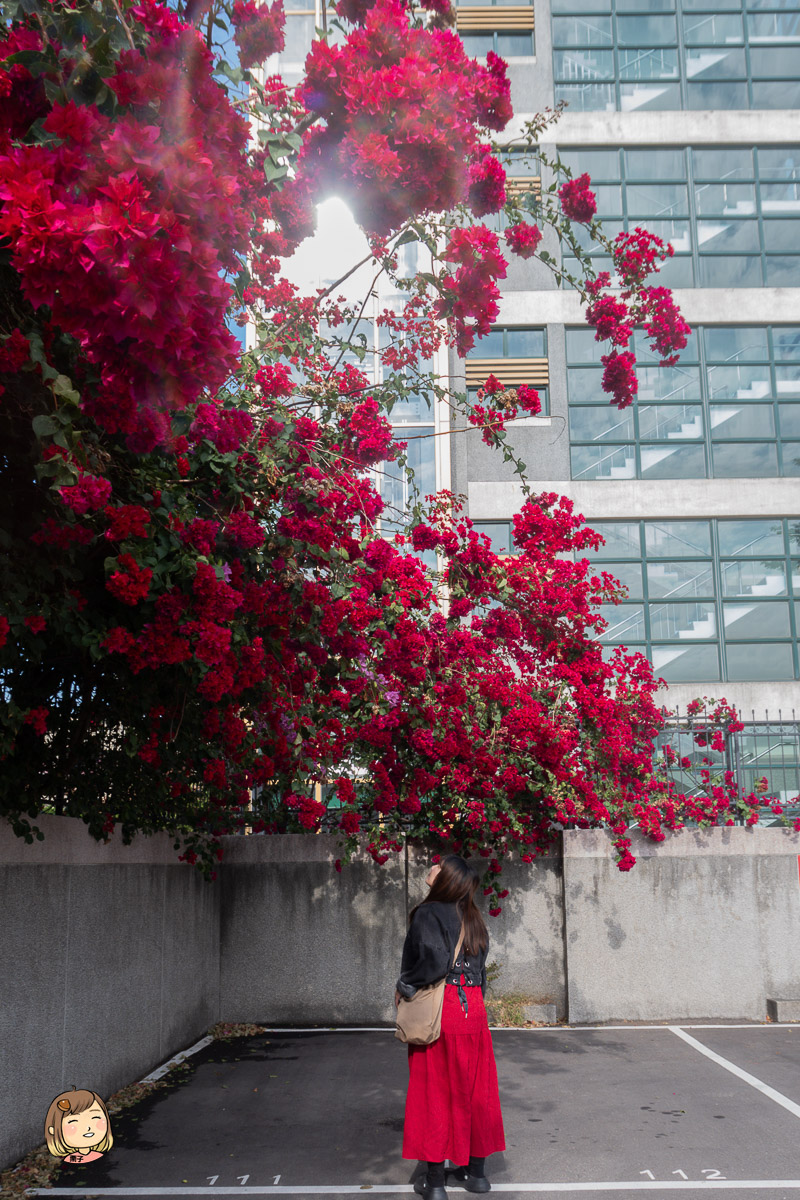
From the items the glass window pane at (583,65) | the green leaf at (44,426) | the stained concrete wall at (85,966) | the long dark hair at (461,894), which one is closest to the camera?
the green leaf at (44,426)

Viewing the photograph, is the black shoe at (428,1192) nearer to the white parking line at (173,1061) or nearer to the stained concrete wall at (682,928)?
→ the white parking line at (173,1061)

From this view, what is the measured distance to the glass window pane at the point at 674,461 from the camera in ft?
59.0

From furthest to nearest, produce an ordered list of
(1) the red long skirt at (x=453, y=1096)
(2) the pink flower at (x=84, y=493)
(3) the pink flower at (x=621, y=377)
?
(3) the pink flower at (x=621, y=377), (1) the red long skirt at (x=453, y=1096), (2) the pink flower at (x=84, y=493)

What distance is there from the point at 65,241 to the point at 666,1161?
532 cm

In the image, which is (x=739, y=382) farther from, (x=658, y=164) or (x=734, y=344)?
(x=658, y=164)

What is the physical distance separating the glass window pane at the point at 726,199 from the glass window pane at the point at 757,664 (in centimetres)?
806

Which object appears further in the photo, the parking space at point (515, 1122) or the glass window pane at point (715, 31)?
the glass window pane at point (715, 31)

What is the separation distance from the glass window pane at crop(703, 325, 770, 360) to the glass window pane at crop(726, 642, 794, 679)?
532 cm

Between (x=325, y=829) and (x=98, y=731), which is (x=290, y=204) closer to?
(x=98, y=731)

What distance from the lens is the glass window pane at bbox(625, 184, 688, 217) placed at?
60.8ft

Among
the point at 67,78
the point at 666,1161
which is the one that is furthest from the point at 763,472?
the point at 67,78

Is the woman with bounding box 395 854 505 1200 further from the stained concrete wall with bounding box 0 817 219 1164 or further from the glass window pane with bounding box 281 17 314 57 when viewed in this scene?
the glass window pane with bounding box 281 17 314 57

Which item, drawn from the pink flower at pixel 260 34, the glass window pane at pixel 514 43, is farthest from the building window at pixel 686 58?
the pink flower at pixel 260 34

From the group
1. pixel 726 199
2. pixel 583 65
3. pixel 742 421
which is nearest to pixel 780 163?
pixel 726 199
